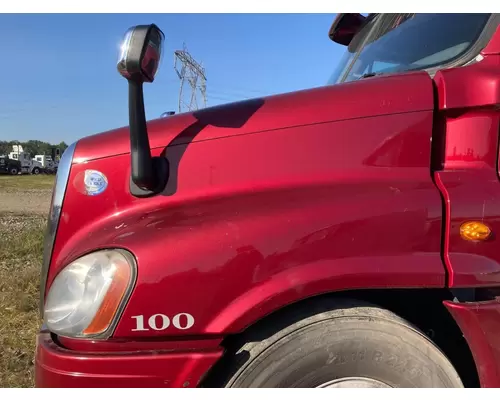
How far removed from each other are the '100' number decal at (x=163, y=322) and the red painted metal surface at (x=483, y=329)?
3.20ft

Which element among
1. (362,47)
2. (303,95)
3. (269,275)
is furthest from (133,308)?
(362,47)

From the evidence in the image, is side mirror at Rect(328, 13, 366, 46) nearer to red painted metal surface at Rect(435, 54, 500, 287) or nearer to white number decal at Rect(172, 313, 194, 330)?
red painted metal surface at Rect(435, 54, 500, 287)

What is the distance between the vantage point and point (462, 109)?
1.74 metres

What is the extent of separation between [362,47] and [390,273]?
169cm

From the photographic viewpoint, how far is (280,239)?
1611 millimetres

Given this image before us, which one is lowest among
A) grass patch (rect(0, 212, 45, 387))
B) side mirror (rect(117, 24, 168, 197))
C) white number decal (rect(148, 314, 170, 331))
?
grass patch (rect(0, 212, 45, 387))

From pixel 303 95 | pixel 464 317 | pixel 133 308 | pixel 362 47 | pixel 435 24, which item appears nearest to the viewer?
pixel 133 308

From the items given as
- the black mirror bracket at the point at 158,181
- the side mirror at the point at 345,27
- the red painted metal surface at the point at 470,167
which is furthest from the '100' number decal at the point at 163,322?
the side mirror at the point at 345,27

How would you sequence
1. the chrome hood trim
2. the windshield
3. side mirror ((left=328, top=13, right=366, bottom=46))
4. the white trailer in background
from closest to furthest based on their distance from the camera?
1. the chrome hood trim
2. the windshield
3. side mirror ((left=328, top=13, right=366, bottom=46))
4. the white trailer in background

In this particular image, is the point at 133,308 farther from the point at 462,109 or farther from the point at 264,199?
the point at 462,109

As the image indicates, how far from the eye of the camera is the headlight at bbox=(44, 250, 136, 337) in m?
1.59

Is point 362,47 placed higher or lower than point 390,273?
higher

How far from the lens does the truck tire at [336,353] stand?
64.4 inches

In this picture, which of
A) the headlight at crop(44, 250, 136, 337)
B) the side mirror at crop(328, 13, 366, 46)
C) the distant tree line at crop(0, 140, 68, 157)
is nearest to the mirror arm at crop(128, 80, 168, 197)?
the headlight at crop(44, 250, 136, 337)
